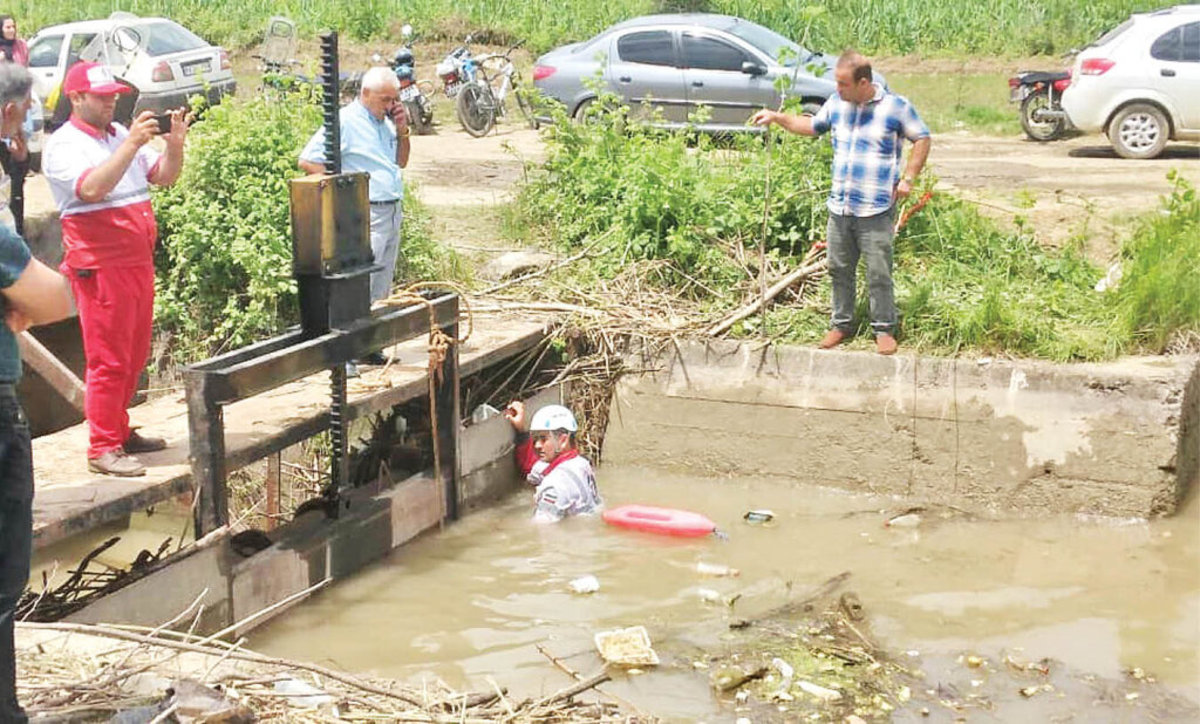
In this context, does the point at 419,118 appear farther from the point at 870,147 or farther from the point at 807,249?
the point at 870,147

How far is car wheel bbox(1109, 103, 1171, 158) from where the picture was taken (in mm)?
16562

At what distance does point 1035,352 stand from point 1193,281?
117 cm

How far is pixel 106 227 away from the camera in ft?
22.9

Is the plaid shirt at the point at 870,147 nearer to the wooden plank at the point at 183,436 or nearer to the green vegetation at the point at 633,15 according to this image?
the wooden plank at the point at 183,436

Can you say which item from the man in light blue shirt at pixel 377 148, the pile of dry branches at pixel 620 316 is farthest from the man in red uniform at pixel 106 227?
the pile of dry branches at pixel 620 316

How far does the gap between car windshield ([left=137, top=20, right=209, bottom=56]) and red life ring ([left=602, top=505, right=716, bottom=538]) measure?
13.3 m

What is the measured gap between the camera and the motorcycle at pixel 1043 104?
18594mm

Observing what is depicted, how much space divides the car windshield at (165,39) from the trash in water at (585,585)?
1398 centimetres

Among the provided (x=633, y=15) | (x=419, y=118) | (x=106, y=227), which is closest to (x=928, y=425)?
(x=106, y=227)

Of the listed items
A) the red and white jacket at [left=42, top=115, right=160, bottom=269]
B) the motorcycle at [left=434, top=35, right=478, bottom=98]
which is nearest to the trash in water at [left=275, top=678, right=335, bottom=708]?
the red and white jacket at [left=42, top=115, right=160, bottom=269]

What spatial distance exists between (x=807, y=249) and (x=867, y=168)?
5.67ft

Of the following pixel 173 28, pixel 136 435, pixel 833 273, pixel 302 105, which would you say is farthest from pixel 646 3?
pixel 136 435

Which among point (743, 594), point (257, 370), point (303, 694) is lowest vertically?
point (743, 594)

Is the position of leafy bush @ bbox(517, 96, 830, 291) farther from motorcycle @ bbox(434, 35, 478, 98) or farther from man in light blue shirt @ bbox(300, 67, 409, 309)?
motorcycle @ bbox(434, 35, 478, 98)
